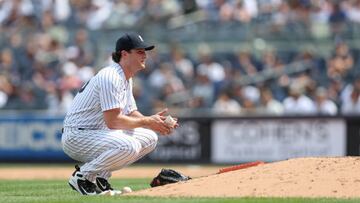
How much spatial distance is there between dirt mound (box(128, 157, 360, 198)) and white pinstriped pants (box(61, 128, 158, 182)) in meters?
0.40

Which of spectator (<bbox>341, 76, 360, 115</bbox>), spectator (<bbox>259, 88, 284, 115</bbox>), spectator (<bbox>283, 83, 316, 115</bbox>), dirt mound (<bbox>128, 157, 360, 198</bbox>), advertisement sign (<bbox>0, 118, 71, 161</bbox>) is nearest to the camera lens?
dirt mound (<bbox>128, 157, 360, 198</bbox>)

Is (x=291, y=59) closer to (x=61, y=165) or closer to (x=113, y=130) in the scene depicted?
(x=61, y=165)

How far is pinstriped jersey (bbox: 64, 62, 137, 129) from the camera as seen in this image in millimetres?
8750

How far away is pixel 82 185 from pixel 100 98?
2.98ft

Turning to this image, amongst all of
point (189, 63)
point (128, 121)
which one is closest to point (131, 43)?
point (128, 121)

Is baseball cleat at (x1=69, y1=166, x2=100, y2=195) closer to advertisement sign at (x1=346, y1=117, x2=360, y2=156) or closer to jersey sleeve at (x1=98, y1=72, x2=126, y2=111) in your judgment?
jersey sleeve at (x1=98, y1=72, x2=126, y2=111)

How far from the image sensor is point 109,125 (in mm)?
8812

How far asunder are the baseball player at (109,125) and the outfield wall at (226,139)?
9.64 metres

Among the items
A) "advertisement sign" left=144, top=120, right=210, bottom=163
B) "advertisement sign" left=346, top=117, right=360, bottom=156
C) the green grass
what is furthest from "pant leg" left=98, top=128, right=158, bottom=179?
"advertisement sign" left=144, top=120, right=210, bottom=163

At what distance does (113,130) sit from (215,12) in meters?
12.3

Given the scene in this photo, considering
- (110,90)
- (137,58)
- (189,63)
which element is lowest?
(189,63)

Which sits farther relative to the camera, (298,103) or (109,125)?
(298,103)

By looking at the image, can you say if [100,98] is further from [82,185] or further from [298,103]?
[298,103]

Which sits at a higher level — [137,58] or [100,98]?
[137,58]
